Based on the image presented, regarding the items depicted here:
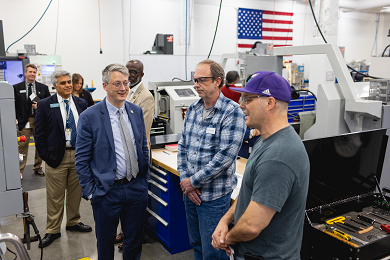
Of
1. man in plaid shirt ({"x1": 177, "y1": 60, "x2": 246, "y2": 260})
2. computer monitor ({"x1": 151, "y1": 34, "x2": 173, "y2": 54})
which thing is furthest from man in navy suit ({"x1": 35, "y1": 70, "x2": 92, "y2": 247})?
computer monitor ({"x1": 151, "y1": 34, "x2": 173, "y2": 54})

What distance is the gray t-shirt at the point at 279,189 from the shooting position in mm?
1108

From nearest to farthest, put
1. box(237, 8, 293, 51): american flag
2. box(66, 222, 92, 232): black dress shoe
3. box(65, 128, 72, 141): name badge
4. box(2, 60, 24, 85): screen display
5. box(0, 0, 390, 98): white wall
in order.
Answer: box(65, 128, 72, 141): name badge → box(66, 222, 92, 232): black dress shoe → box(2, 60, 24, 85): screen display → box(0, 0, 390, 98): white wall → box(237, 8, 293, 51): american flag

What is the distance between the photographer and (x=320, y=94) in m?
2.71

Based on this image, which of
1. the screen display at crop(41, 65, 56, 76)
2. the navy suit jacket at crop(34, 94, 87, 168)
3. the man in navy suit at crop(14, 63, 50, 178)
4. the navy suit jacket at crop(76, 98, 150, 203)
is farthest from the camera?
the screen display at crop(41, 65, 56, 76)

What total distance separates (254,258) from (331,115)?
71.9 inches

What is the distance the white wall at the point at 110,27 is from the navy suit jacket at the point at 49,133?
326cm

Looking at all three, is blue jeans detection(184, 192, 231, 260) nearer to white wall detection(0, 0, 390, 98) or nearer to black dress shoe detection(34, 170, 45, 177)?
black dress shoe detection(34, 170, 45, 177)

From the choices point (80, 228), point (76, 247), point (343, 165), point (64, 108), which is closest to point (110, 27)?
point (64, 108)

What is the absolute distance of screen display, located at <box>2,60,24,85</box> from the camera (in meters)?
5.94

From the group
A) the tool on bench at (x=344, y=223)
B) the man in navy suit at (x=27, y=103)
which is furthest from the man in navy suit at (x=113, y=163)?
the man in navy suit at (x=27, y=103)

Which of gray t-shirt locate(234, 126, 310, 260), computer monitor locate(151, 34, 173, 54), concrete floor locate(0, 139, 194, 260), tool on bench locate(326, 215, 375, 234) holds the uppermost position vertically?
computer monitor locate(151, 34, 173, 54)

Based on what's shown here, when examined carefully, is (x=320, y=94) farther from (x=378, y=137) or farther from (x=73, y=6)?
(x=73, y=6)

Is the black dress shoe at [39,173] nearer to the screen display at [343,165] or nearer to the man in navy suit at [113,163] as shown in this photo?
the man in navy suit at [113,163]

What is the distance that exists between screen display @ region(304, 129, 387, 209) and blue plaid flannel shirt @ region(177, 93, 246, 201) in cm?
42
